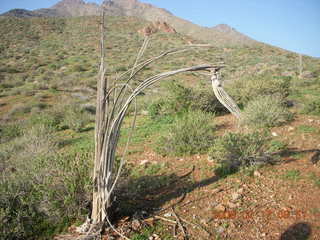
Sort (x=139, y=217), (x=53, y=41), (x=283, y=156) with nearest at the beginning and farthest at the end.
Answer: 1. (x=139, y=217)
2. (x=283, y=156)
3. (x=53, y=41)

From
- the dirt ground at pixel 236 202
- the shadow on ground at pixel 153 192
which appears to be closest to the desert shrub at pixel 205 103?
the dirt ground at pixel 236 202

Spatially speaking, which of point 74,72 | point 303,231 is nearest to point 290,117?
point 303,231

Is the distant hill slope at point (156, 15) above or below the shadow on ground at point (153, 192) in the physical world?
above

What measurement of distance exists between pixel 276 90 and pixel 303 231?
6.39 meters

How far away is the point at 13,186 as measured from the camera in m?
2.59

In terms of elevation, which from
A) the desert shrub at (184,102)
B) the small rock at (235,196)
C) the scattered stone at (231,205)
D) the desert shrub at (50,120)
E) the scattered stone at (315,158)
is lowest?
the desert shrub at (50,120)

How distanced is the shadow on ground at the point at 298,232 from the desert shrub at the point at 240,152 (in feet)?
4.11

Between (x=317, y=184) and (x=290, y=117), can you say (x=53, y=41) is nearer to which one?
(x=290, y=117)

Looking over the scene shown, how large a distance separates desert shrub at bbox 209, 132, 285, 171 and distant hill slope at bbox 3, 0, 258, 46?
36.4 metres

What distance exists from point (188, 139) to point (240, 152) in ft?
4.22

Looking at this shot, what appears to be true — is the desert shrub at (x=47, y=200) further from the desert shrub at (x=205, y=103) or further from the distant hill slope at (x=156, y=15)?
the distant hill slope at (x=156, y=15)

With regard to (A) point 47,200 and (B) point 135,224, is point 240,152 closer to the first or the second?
(B) point 135,224

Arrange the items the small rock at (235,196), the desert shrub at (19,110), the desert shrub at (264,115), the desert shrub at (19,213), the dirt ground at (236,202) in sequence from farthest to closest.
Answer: the desert shrub at (19,110)
the desert shrub at (264,115)
the small rock at (235,196)
the dirt ground at (236,202)
the desert shrub at (19,213)

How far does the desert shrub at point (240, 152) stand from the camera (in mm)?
3529
